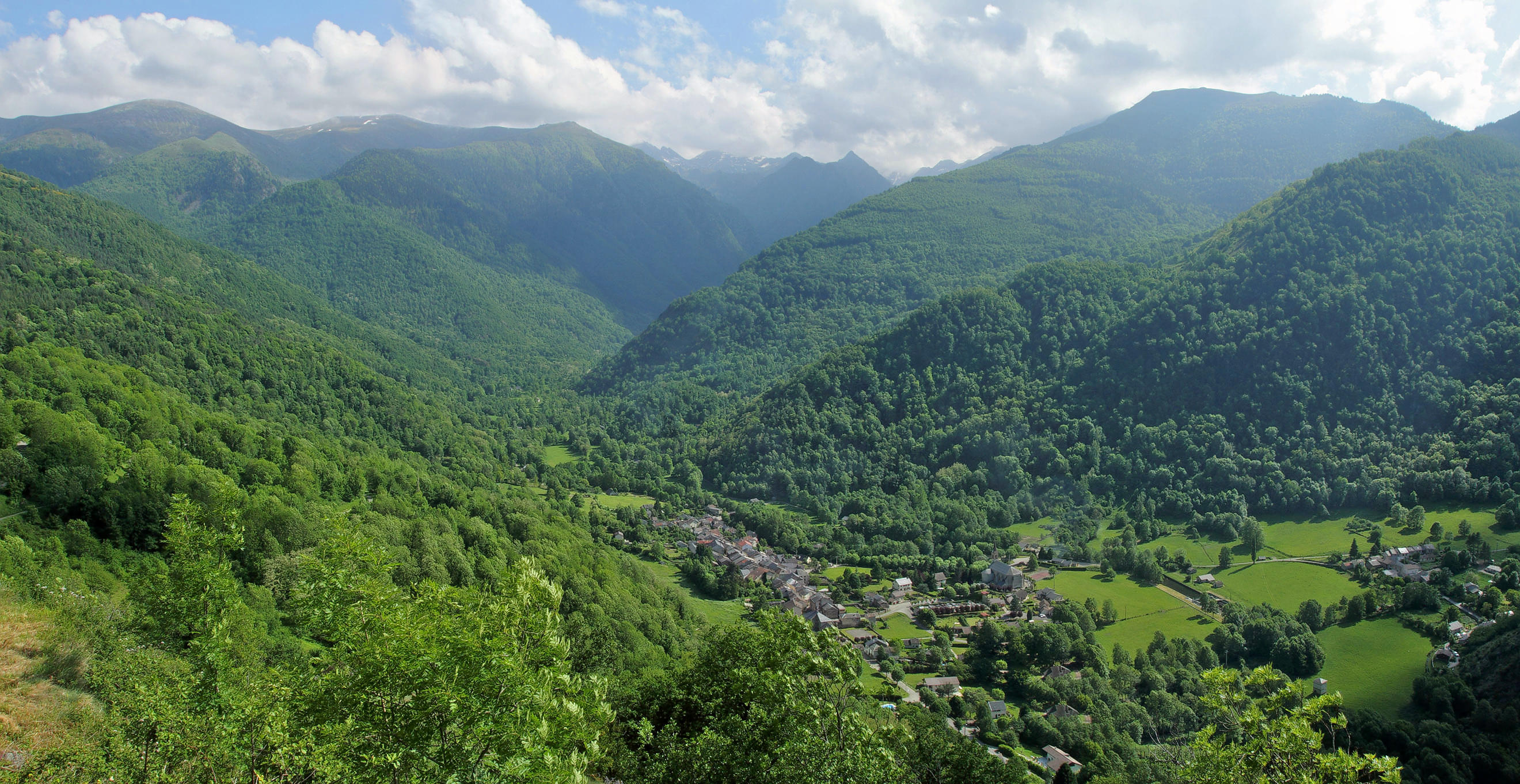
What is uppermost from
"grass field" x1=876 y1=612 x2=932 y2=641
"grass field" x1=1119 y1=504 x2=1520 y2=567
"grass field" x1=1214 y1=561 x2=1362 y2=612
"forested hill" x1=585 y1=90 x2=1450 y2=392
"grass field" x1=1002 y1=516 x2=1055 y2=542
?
"forested hill" x1=585 y1=90 x2=1450 y2=392

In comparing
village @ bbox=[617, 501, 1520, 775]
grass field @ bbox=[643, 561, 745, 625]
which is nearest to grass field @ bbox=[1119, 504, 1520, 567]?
village @ bbox=[617, 501, 1520, 775]

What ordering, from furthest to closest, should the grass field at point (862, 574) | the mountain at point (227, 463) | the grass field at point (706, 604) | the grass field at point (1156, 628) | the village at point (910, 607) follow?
the grass field at point (862, 574), the grass field at point (706, 604), the grass field at point (1156, 628), the village at point (910, 607), the mountain at point (227, 463)

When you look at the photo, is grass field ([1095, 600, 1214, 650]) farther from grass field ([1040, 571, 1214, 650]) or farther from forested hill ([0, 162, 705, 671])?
forested hill ([0, 162, 705, 671])

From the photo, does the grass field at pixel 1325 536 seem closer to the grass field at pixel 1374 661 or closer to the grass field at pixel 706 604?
the grass field at pixel 1374 661

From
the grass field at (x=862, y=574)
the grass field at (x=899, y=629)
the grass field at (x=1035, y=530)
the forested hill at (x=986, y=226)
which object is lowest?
the grass field at (x=862, y=574)

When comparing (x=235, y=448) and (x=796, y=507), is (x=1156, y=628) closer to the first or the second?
(x=796, y=507)

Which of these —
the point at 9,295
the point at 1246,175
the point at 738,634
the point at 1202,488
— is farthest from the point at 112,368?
the point at 1246,175

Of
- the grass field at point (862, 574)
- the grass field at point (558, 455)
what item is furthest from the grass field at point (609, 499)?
the grass field at point (862, 574)
